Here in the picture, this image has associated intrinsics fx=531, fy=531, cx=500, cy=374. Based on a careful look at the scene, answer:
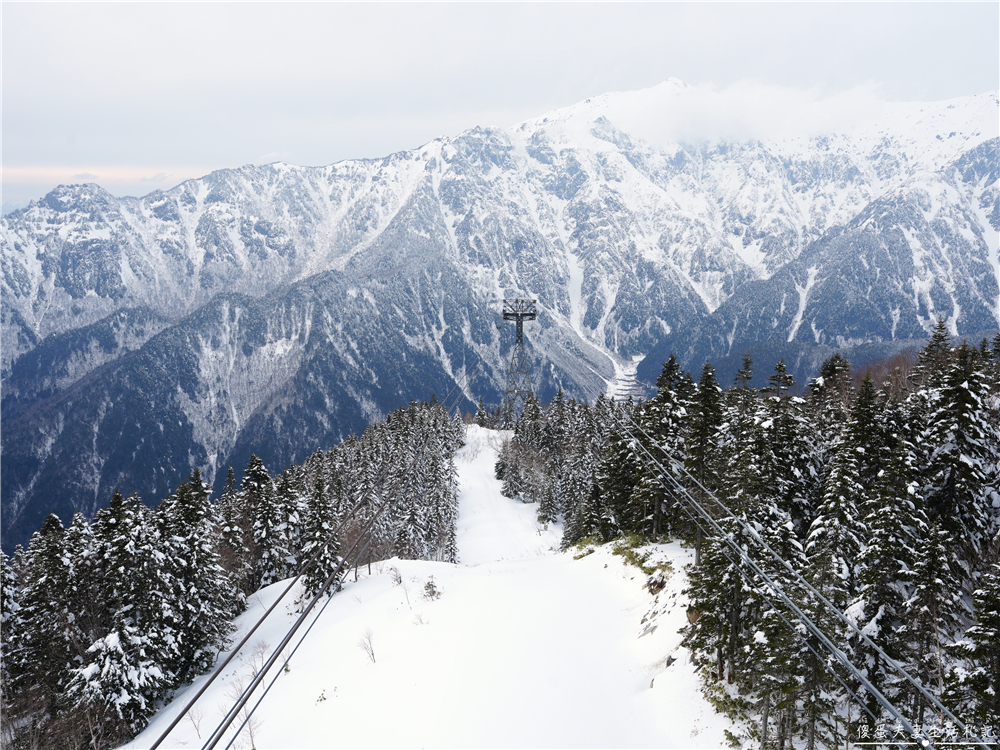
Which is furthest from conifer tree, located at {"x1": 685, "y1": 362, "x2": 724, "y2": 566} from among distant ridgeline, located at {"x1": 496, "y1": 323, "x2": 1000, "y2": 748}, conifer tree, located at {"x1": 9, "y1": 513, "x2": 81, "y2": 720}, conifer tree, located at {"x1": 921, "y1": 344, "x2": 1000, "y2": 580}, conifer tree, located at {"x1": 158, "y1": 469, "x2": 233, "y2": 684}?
conifer tree, located at {"x1": 9, "y1": 513, "x2": 81, "y2": 720}

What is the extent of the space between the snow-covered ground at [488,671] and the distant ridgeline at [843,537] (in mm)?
2798

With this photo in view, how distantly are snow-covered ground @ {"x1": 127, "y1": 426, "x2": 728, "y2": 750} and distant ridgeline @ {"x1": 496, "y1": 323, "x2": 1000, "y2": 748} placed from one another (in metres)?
2.80

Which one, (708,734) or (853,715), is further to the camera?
(853,715)

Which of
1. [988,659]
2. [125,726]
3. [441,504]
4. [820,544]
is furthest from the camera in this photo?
[441,504]

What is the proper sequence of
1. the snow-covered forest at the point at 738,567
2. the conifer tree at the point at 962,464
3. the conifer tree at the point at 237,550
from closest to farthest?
the snow-covered forest at the point at 738,567 < the conifer tree at the point at 962,464 < the conifer tree at the point at 237,550

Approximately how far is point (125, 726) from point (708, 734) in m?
33.4

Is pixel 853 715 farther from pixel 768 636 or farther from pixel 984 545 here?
pixel 984 545

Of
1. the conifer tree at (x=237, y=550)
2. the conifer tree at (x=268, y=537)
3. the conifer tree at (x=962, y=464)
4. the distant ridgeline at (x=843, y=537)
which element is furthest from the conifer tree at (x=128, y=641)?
the conifer tree at (x=962, y=464)

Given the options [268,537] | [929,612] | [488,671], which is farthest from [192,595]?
[929,612]

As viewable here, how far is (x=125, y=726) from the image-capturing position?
32062 millimetres

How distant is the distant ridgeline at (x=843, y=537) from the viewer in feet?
66.1

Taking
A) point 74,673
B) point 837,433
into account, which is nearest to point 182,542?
point 74,673

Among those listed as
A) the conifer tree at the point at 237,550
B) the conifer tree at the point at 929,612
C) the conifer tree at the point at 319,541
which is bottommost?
the conifer tree at the point at 237,550

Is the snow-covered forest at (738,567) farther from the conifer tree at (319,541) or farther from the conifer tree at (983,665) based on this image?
the conifer tree at (319,541)
